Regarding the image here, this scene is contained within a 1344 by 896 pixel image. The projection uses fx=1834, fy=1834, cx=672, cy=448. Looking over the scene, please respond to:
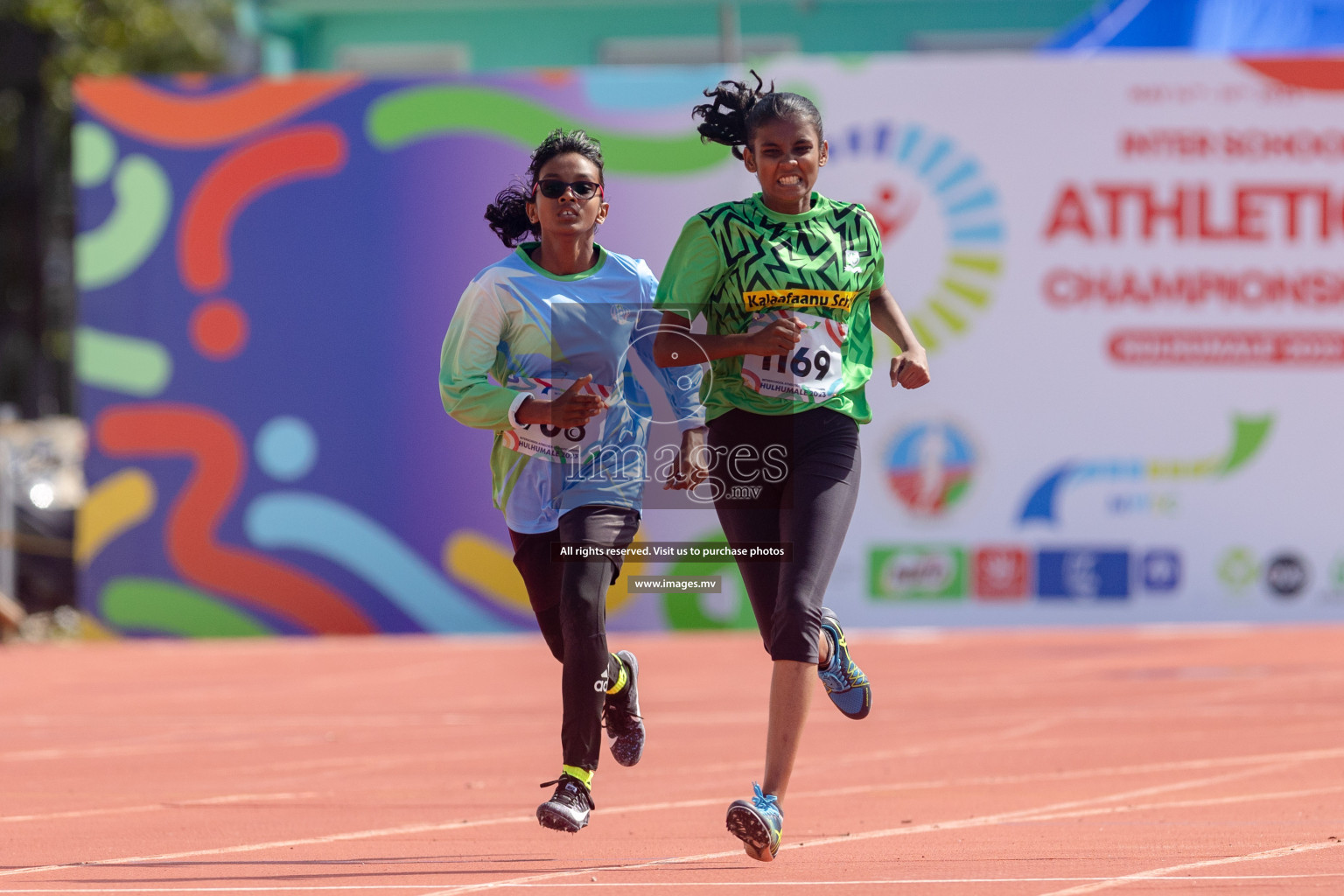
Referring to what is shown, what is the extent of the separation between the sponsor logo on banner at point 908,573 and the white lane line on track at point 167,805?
285 inches

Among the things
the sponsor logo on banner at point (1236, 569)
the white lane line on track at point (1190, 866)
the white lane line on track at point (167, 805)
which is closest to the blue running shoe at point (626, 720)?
the white lane line on track at point (1190, 866)

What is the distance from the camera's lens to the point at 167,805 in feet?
22.5

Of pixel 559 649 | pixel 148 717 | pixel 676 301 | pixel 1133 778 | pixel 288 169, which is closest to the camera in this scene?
pixel 676 301

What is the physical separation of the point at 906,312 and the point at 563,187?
8685 millimetres

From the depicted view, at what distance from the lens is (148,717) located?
32.9ft

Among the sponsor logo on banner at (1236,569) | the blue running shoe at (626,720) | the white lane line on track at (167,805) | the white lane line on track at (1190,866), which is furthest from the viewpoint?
the sponsor logo on banner at (1236,569)

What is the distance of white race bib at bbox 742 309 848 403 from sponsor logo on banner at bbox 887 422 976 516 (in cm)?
866

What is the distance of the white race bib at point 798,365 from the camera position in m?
5.17

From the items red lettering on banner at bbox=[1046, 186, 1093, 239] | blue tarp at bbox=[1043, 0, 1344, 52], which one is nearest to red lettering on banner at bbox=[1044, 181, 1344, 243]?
red lettering on banner at bbox=[1046, 186, 1093, 239]

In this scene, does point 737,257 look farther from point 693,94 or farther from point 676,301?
point 693,94

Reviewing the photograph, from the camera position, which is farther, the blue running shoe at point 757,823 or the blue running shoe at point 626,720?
the blue running shoe at point 626,720

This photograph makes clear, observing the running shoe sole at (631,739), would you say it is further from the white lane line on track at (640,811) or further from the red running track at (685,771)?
the white lane line on track at (640,811)

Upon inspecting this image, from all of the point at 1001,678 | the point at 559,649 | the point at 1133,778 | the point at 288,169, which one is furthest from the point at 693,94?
the point at 559,649

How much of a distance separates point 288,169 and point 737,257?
9221 millimetres
